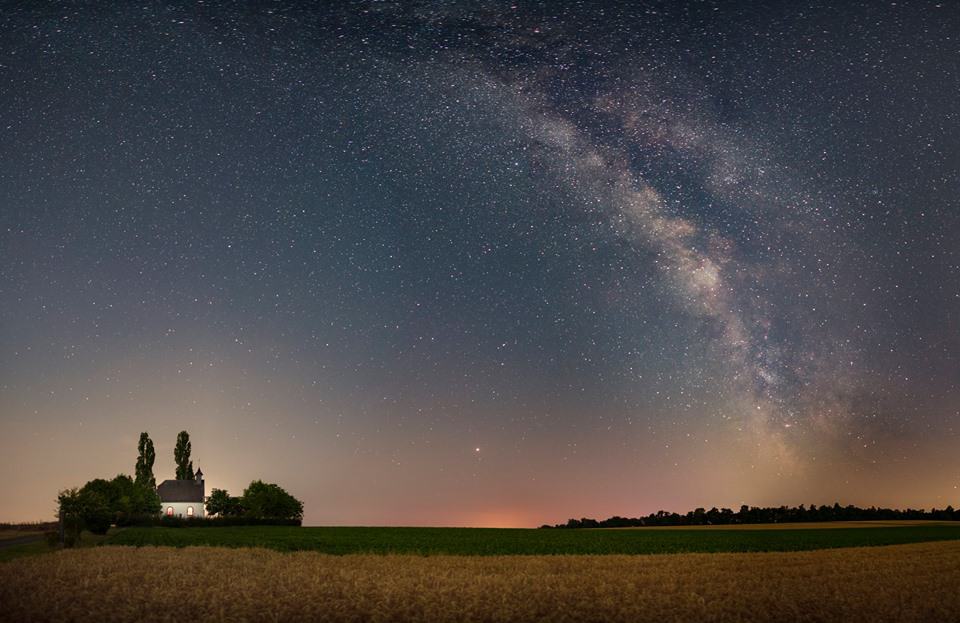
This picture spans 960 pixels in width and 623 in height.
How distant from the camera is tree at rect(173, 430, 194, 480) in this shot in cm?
14650

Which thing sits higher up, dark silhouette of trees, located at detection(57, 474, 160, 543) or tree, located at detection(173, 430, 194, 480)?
tree, located at detection(173, 430, 194, 480)

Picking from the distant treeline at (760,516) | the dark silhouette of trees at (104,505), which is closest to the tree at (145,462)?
the dark silhouette of trees at (104,505)

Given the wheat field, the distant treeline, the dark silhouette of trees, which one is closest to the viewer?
the wheat field

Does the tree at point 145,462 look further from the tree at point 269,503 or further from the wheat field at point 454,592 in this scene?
the wheat field at point 454,592

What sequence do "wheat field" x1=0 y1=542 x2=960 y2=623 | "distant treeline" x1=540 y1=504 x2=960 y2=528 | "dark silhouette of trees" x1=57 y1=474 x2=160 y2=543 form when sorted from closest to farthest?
"wheat field" x1=0 y1=542 x2=960 y2=623, "dark silhouette of trees" x1=57 y1=474 x2=160 y2=543, "distant treeline" x1=540 y1=504 x2=960 y2=528

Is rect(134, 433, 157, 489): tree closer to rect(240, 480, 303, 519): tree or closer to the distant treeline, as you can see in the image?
rect(240, 480, 303, 519): tree

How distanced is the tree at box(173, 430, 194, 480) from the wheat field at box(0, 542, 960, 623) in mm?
127885

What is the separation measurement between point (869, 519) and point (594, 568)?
114m

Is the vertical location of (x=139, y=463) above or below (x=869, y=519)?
above

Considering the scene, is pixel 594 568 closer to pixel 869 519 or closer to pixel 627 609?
pixel 627 609

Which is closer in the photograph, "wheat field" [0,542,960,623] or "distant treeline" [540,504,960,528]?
"wheat field" [0,542,960,623]

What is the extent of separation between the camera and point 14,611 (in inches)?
631

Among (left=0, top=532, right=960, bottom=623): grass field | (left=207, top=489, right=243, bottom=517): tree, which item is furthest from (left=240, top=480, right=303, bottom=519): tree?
(left=0, top=532, right=960, bottom=623): grass field

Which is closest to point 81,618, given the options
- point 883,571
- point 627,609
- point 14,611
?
point 14,611
